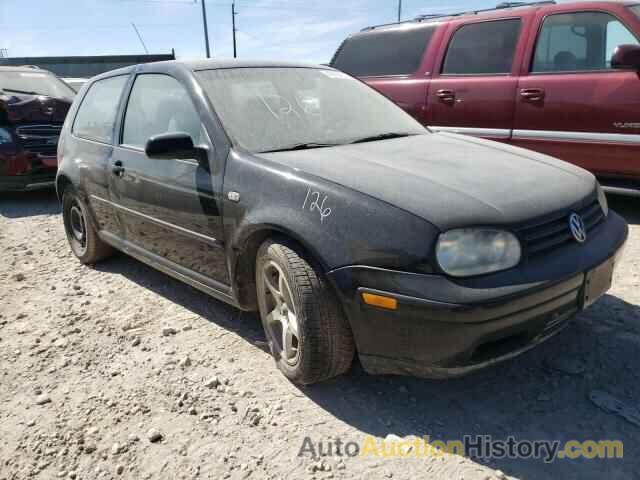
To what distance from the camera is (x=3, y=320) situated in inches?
136

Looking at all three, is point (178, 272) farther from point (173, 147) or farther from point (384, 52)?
point (384, 52)

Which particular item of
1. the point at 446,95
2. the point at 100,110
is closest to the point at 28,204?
the point at 100,110

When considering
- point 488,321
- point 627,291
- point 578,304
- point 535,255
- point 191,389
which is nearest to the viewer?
point 488,321

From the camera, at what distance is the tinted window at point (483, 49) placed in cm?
498

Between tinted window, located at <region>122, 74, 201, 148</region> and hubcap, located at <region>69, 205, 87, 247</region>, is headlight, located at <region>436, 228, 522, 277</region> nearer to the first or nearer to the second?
tinted window, located at <region>122, 74, 201, 148</region>

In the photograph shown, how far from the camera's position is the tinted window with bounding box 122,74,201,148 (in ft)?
9.66

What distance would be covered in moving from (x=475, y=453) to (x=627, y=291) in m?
1.80

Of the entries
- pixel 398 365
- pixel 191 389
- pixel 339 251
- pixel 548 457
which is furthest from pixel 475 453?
pixel 191 389

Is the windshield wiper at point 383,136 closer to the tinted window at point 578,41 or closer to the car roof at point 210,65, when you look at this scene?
the car roof at point 210,65

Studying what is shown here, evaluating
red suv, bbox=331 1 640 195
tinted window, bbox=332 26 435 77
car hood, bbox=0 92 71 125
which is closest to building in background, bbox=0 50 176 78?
car hood, bbox=0 92 71 125

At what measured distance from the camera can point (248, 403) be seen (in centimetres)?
239

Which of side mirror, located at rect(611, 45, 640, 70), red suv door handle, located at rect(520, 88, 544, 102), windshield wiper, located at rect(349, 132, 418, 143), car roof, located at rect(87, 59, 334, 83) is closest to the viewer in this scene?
windshield wiper, located at rect(349, 132, 418, 143)

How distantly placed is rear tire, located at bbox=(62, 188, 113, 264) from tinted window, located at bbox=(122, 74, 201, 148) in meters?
1.02

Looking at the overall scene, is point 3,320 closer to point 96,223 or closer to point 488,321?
Answer: point 96,223
